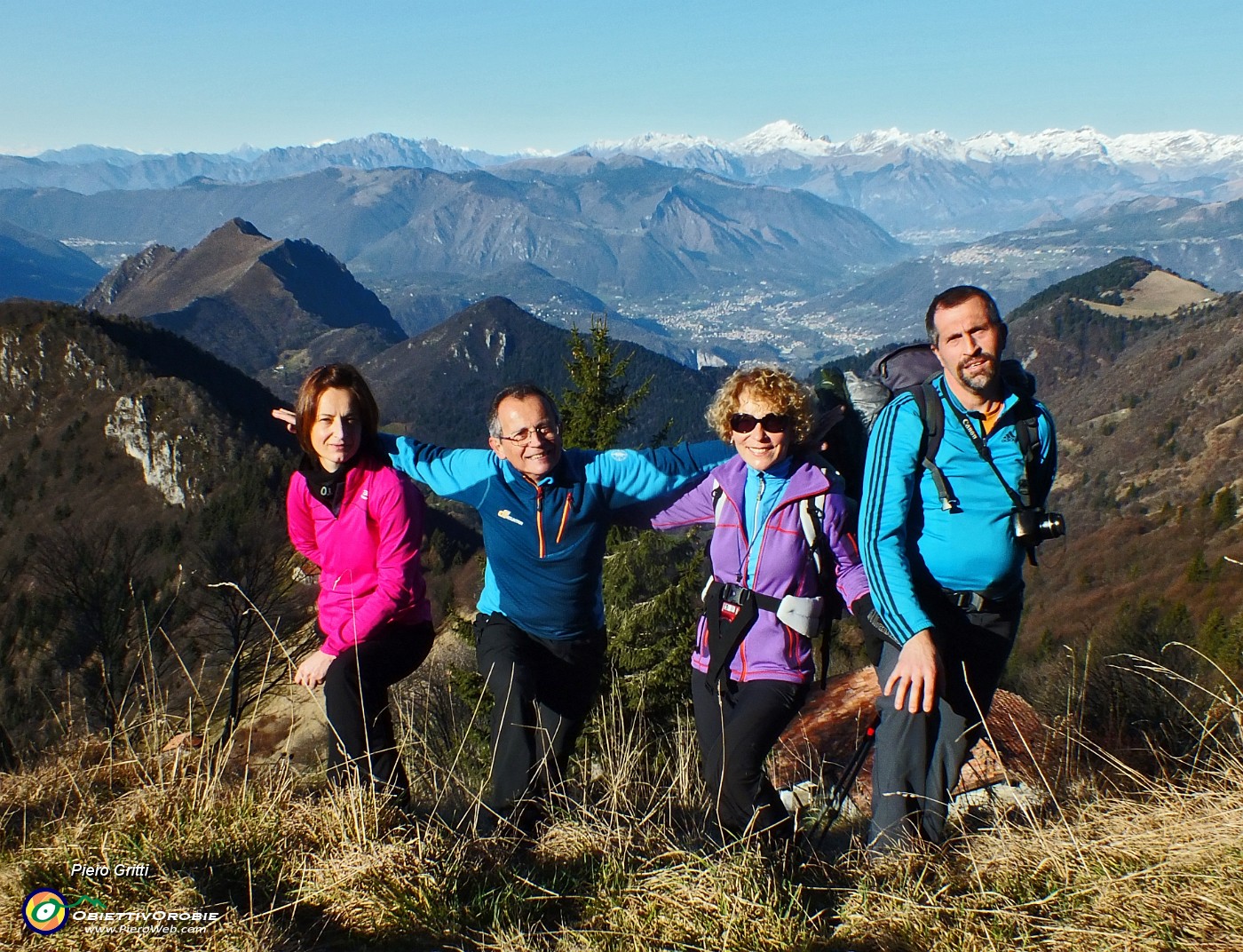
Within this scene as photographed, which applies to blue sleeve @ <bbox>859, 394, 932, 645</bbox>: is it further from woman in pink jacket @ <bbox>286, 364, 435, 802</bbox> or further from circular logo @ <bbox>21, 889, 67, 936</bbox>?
circular logo @ <bbox>21, 889, 67, 936</bbox>

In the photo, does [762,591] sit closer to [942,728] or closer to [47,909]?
[942,728]

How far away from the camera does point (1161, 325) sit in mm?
169750

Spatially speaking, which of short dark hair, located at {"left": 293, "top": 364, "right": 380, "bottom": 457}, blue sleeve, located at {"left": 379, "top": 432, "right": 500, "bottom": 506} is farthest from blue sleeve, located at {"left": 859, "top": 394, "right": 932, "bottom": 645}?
short dark hair, located at {"left": 293, "top": 364, "right": 380, "bottom": 457}

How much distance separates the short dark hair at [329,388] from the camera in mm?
3859

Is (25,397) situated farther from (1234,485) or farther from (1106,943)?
(1234,485)

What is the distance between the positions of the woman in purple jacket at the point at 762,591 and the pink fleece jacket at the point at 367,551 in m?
1.39

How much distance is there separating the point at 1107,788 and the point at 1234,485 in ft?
297

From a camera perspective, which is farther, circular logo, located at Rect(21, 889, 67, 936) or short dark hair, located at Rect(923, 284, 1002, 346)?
short dark hair, located at Rect(923, 284, 1002, 346)

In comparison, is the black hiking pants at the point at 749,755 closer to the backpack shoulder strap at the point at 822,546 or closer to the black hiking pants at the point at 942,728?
the backpack shoulder strap at the point at 822,546

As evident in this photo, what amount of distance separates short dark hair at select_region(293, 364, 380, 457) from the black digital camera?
2802 mm

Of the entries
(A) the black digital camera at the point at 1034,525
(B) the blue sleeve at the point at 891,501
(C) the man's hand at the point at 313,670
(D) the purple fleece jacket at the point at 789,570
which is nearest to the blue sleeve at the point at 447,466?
(C) the man's hand at the point at 313,670

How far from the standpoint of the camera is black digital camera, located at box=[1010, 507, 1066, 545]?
3.14 m

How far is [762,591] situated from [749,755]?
66cm

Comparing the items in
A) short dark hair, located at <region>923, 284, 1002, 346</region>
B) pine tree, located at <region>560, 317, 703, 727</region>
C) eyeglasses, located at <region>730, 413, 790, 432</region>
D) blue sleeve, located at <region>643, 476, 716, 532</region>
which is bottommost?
pine tree, located at <region>560, 317, 703, 727</region>
